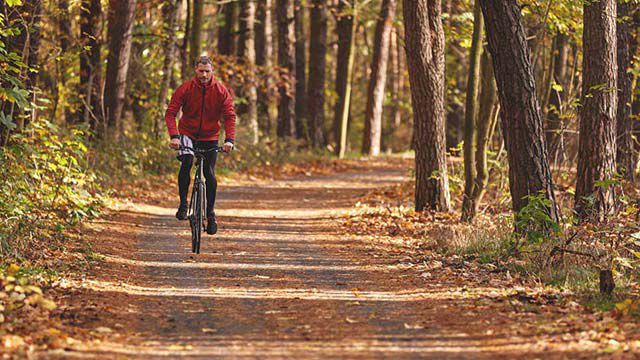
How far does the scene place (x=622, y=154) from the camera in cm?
1822

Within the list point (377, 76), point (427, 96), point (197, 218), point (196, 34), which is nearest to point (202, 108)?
point (197, 218)

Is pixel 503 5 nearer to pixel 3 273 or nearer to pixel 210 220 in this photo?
pixel 210 220

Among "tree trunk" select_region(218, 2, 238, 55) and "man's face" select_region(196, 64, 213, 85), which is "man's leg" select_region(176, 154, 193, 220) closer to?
"man's face" select_region(196, 64, 213, 85)

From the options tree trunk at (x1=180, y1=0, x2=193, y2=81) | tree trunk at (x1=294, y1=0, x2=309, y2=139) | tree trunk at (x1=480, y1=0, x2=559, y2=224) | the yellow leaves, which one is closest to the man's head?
tree trunk at (x1=480, y1=0, x2=559, y2=224)

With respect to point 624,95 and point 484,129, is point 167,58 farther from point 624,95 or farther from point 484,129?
point 624,95

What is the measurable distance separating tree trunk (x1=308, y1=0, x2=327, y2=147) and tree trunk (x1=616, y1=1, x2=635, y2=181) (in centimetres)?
1411

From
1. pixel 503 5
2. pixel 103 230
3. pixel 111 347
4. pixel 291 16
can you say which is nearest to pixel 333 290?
pixel 111 347

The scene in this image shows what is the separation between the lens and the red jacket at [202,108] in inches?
447

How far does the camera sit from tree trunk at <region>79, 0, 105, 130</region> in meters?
19.9

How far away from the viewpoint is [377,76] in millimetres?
32156

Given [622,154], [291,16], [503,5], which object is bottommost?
[622,154]

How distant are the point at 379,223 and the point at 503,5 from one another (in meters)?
5.23

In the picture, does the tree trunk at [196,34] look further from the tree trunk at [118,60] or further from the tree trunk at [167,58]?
the tree trunk at [118,60]

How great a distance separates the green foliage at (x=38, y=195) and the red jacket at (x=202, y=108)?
1.99m
